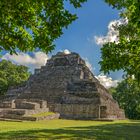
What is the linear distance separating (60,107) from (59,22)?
33652 millimetres

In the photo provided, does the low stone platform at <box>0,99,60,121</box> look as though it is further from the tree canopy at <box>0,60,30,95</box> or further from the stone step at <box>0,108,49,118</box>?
the tree canopy at <box>0,60,30,95</box>

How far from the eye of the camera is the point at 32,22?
12.3 metres

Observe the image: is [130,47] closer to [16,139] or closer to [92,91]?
[16,139]

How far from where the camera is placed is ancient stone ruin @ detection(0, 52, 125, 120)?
41625 millimetres

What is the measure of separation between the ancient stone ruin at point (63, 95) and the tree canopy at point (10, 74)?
39.4 ft

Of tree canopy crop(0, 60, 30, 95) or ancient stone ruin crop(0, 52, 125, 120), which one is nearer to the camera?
ancient stone ruin crop(0, 52, 125, 120)

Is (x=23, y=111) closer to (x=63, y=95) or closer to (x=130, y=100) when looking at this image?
(x=63, y=95)

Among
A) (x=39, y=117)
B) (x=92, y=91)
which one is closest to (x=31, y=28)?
(x=39, y=117)

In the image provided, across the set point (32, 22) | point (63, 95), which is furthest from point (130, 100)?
point (32, 22)

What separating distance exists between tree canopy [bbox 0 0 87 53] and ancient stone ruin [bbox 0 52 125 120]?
22471mm

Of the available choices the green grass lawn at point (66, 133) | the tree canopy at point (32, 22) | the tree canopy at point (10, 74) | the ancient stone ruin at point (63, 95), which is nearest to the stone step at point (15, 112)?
the ancient stone ruin at point (63, 95)

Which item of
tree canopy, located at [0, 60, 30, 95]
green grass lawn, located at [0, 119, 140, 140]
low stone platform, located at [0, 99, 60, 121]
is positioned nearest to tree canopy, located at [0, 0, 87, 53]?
green grass lawn, located at [0, 119, 140, 140]

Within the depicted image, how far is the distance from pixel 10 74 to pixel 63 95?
86.6 ft

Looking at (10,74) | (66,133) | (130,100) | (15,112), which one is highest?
(10,74)
